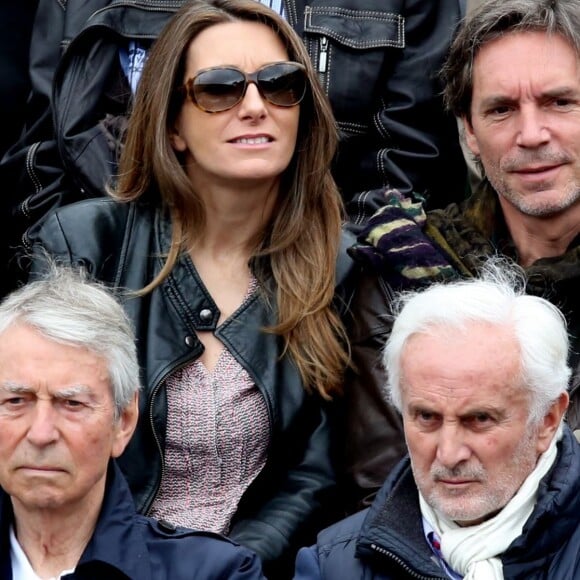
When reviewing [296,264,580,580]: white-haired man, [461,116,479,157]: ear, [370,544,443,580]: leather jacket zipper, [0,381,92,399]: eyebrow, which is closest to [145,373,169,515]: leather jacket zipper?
[0,381,92,399]: eyebrow

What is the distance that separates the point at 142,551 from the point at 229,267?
3.94 feet

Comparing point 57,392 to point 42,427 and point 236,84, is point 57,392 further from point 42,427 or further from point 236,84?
point 236,84

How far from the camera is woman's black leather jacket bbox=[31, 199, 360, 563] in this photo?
458cm

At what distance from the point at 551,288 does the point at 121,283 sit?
121 centimetres

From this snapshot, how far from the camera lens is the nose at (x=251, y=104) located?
15.8 feet

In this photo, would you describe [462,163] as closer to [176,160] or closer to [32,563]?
[176,160]

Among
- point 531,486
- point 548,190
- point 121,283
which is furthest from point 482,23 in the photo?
point 531,486

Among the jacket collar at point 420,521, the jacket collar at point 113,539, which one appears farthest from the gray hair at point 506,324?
the jacket collar at point 113,539

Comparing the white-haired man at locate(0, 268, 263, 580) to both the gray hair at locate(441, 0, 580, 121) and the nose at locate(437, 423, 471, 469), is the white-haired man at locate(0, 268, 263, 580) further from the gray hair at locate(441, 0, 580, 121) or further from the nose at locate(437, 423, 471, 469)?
the gray hair at locate(441, 0, 580, 121)

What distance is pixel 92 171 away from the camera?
5.22 metres

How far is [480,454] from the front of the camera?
12.3 feet

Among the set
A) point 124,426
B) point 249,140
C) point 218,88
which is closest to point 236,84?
point 218,88

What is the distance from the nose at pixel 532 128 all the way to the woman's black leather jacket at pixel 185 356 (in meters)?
0.72

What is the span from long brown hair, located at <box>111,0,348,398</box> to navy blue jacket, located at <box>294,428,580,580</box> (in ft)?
2.73
